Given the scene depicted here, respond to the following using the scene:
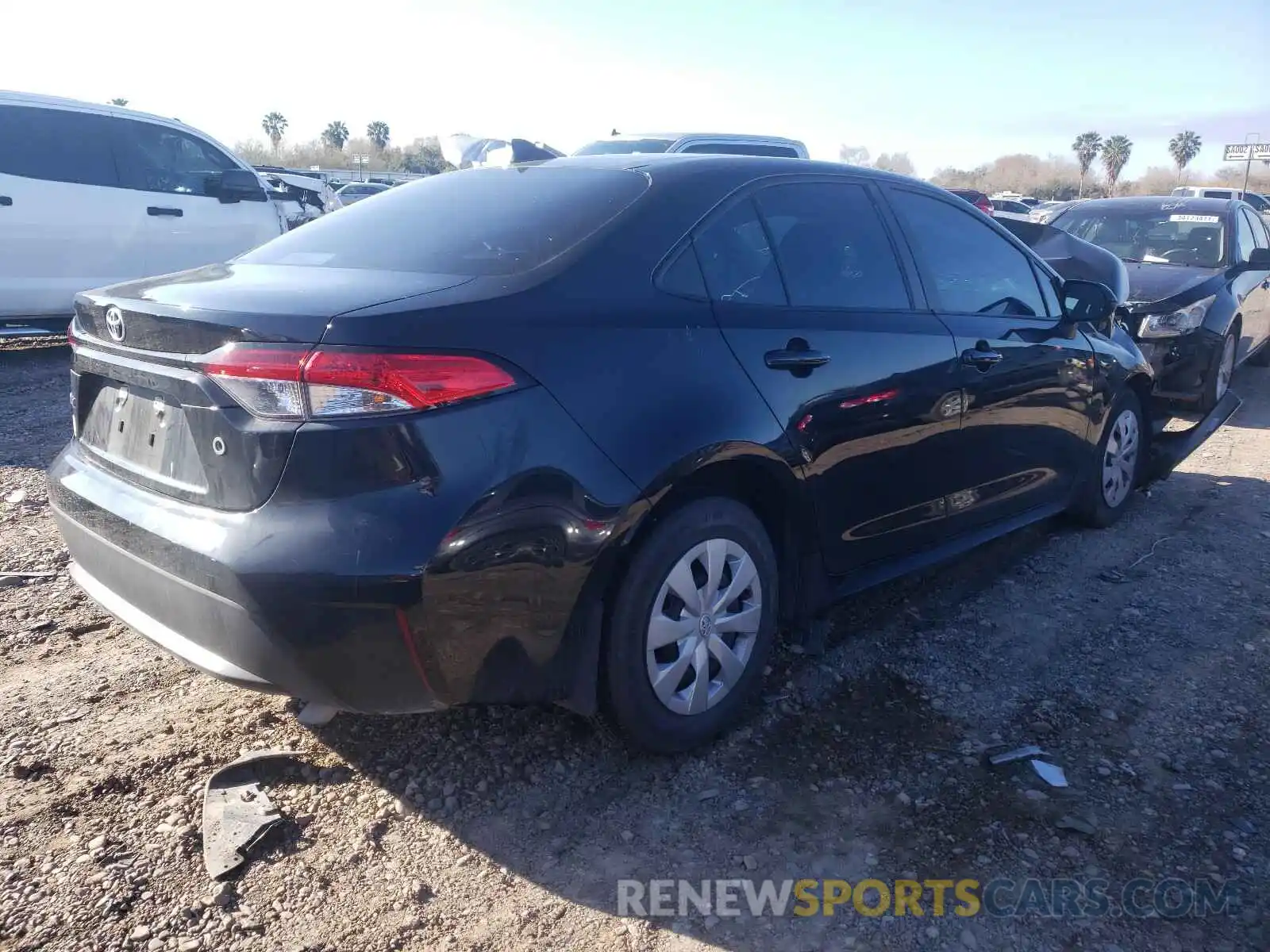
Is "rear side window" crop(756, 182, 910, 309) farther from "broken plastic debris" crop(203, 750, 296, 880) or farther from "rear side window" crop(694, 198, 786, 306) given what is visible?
"broken plastic debris" crop(203, 750, 296, 880)

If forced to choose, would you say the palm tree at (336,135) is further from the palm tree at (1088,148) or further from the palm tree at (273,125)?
the palm tree at (1088,148)

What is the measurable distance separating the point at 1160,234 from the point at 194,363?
814 cm

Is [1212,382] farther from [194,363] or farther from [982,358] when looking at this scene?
[194,363]

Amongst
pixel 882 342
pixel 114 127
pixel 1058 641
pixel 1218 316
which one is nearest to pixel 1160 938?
pixel 1058 641

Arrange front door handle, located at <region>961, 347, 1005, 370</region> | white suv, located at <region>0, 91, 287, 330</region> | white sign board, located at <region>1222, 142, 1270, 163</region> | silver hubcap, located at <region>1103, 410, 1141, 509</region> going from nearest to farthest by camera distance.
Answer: front door handle, located at <region>961, 347, 1005, 370</region>
silver hubcap, located at <region>1103, 410, 1141, 509</region>
white suv, located at <region>0, 91, 287, 330</region>
white sign board, located at <region>1222, 142, 1270, 163</region>

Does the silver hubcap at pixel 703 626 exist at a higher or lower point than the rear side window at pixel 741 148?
lower

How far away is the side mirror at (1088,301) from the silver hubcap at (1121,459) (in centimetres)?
66

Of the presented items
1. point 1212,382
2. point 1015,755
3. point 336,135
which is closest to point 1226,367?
point 1212,382

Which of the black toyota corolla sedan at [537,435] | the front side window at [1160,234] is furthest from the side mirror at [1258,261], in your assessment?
the black toyota corolla sedan at [537,435]

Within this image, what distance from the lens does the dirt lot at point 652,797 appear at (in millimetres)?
2287

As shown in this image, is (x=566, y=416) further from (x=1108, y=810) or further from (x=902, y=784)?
(x=1108, y=810)

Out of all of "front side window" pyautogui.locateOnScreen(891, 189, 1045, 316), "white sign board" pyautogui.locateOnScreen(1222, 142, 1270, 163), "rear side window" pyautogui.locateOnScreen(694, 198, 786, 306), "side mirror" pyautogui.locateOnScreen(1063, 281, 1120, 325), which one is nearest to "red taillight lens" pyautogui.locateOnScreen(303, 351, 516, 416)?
"rear side window" pyautogui.locateOnScreen(694, 198, 786, 306)

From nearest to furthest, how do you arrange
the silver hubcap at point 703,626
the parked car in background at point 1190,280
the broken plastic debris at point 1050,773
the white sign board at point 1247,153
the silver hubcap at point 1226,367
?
the silver hubcap at point 703,626 → the broken plastic debris at point 1050,773 → the parked car in background at point 1190,280 → the silver hubcap at point 1226,367 → the white sign board at point 1247,153

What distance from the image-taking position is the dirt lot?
7.50 ft
